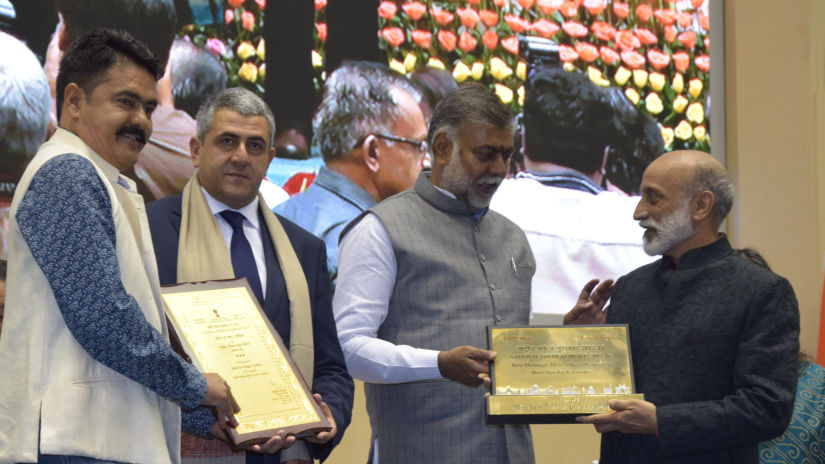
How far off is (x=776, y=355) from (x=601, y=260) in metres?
2.39

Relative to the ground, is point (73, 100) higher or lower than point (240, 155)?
higher

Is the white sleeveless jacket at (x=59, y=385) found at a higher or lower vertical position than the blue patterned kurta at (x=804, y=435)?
higher

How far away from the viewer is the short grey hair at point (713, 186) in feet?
9.37

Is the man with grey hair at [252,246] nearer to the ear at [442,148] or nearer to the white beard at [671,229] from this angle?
the ear at [442,148]

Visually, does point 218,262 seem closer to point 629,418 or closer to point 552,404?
point 552,404

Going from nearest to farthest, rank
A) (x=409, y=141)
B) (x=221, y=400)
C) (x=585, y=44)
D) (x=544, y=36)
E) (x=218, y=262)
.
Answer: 1. (x=221, y=400)
2. (x=218, y=262)
3. (x=409, y=141)
4. (x=544, y=36)
5. (x=585, y=44)

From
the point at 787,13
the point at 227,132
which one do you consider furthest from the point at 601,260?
the point at 227,132

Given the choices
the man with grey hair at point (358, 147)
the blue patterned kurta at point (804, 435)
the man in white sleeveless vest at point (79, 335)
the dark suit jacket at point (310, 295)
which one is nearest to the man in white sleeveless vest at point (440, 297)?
the dark suit jacket at point (310, 295)

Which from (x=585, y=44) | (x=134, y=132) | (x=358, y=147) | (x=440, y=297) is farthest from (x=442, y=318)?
(x=585, y=44)

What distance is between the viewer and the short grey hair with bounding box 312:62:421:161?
14.2ft

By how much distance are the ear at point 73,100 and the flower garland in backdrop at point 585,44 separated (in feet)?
7.79

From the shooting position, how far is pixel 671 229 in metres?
2.84

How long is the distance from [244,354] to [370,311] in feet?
2.02

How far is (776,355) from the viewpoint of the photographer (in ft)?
8.36
